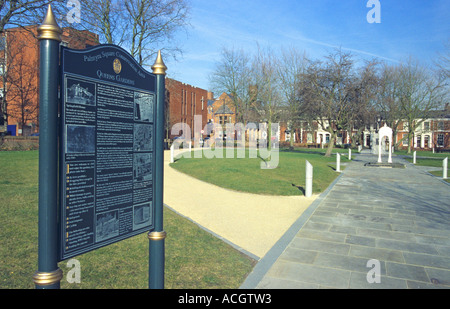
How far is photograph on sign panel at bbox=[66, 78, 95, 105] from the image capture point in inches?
102

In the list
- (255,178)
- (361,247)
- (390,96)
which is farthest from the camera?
(390,96)

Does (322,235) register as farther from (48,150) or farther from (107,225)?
(48,150)

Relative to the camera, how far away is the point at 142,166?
346 centimetres

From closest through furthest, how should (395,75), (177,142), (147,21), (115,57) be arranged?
(115,57) < (147,21) < (177,142) < (395,75)

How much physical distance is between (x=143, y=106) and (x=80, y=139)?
0.95m

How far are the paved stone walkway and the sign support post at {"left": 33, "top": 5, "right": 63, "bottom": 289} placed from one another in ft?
8.48

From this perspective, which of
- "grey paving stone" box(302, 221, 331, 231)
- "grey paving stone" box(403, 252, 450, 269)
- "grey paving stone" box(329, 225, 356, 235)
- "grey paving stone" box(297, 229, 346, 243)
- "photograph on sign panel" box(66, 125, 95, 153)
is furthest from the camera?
"grey paving stone" box(302, 221, 331, 231)

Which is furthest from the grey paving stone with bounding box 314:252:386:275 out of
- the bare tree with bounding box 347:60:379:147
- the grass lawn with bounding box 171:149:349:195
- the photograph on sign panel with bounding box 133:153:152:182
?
the bare tree with bounding box 347:60:379:147

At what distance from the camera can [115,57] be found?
3098 mm

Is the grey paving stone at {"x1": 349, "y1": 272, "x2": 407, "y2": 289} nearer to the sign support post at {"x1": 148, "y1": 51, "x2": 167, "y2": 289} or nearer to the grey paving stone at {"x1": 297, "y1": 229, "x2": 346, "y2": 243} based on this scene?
the grey paving stone at {"x1": 297, "y1": 229, "x2": 346, "y2": 243}

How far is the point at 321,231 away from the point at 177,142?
32.1 m

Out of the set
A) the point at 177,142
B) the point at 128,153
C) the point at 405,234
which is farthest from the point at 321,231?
the point at 177,142

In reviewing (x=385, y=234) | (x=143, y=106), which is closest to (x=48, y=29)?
(x=143, y=106)
